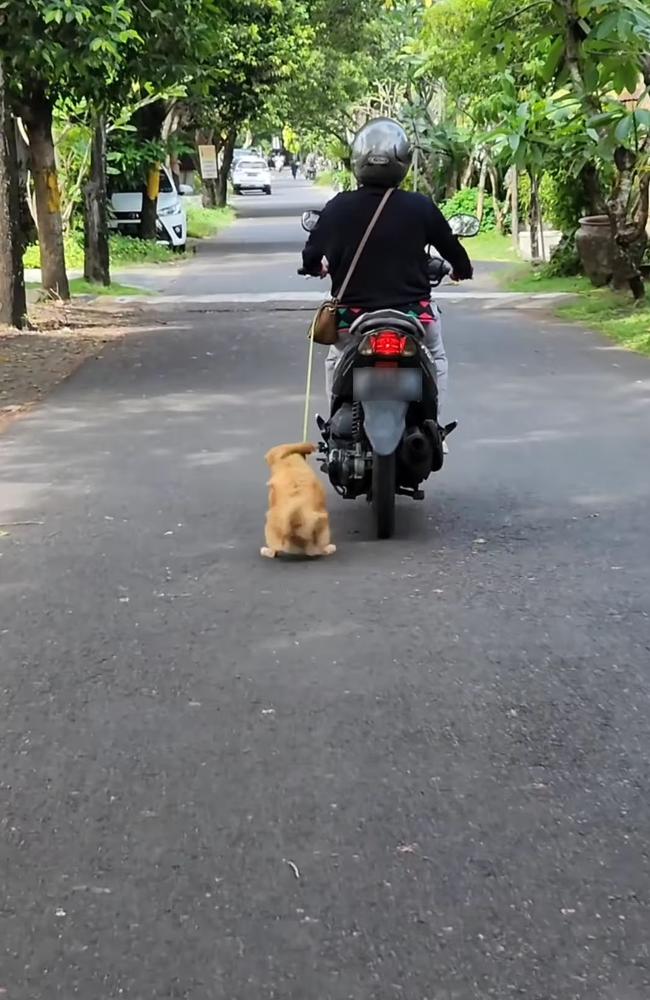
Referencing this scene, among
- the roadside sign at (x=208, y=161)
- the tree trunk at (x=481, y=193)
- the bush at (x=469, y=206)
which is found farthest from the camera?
the roadside sign at (x=208, y=161)

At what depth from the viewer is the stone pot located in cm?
1980

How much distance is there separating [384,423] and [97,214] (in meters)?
17.2

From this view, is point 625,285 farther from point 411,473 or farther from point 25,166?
point 25,166

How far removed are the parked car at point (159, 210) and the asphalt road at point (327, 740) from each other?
2474 cm

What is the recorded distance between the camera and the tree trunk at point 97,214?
73.5 feet

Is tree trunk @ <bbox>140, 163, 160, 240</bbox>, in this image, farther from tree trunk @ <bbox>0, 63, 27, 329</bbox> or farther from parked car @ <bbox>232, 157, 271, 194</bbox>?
parked car @ <bbox>232, 157, 271, 194</bbox>

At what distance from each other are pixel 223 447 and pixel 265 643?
13.7ft

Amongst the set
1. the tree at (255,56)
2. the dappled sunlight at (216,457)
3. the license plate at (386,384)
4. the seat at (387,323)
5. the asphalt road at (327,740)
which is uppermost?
the tree at (255,56)

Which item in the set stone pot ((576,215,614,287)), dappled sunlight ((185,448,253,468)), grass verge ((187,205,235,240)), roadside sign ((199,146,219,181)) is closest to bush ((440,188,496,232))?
grass verge ((187,205,235,240))

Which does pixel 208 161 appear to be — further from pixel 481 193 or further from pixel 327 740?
pixel 327 740

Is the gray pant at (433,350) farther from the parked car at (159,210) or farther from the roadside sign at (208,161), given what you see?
the roadside sign at (208,161)

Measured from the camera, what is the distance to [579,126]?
15.1m

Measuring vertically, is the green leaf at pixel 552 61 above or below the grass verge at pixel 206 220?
above

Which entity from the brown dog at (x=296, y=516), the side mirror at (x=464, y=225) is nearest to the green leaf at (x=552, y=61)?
the side mirror at (x=464, y=225)
